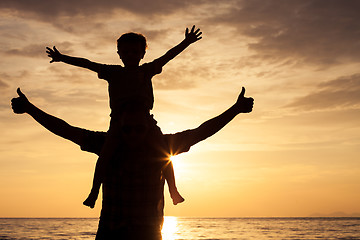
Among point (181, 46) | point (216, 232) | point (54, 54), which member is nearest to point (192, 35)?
point (181, 46)

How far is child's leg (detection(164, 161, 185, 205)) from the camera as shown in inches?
236

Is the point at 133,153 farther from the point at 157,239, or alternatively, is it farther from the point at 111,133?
the point at 157,239

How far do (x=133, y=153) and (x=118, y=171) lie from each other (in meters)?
0.28

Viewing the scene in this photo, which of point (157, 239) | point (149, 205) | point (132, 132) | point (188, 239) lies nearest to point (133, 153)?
point (132, 132)

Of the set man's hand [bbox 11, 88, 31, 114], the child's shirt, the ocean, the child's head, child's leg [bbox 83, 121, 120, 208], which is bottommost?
the ocean

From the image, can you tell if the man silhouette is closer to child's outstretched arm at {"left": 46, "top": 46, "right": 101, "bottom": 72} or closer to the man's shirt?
the man's shirt

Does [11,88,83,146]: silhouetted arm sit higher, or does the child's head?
the child's head

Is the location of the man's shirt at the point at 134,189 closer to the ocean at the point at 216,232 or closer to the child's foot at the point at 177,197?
the child's foot at the point at 177,197

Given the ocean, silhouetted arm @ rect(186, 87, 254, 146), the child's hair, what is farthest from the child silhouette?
the ocean

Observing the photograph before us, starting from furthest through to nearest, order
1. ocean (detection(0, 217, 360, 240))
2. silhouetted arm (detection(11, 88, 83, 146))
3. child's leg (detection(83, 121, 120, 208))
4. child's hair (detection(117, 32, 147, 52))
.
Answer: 1. ocean (detection(0, 217, 360, 240))
2. silhouetted arm (detection(11, 88, 83, 146))
3. child's hair (detection(117, 32, 147, 52))
4. child's leg (detection(83, 121, 120, 208))

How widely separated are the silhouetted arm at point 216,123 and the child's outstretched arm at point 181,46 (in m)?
0.95

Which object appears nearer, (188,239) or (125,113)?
(125,113)

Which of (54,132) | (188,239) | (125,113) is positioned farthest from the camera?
(188,239)

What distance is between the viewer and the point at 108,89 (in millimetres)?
5754
